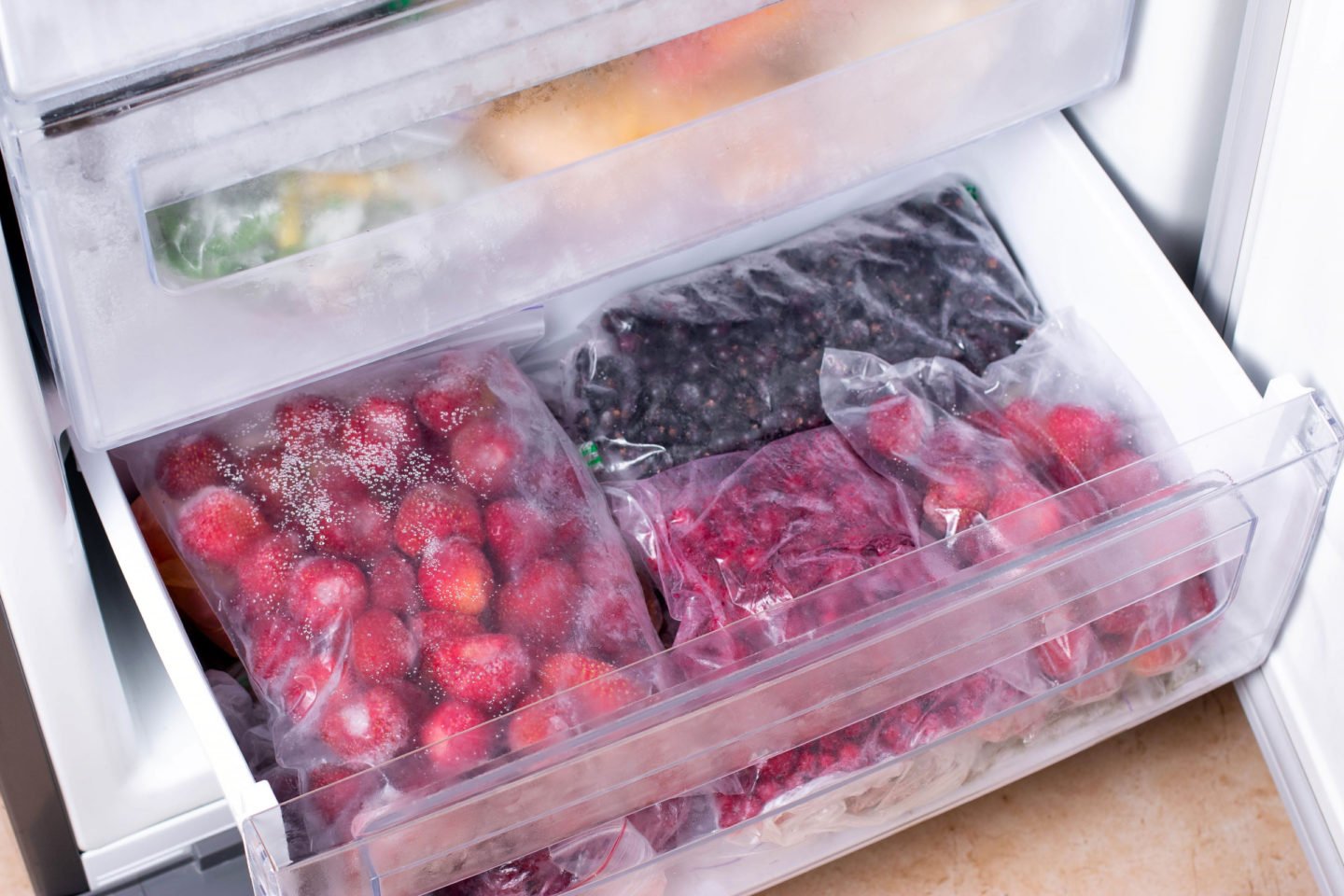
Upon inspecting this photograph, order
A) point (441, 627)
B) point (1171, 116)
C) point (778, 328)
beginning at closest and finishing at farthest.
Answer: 1. point (441, 627)
2. point (1171, 116)
3. point (778, 328)

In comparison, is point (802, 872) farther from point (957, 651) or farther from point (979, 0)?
point (979, 0)

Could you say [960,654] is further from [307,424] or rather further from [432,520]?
[307,424]

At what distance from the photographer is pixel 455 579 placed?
35.7 inches

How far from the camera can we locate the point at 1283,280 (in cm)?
94

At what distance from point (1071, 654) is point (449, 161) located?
1.77 feet

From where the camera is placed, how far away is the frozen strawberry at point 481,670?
87cm

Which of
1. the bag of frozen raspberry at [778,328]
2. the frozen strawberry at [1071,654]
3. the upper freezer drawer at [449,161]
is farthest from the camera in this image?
the bag of frozen raspberry at [778,328]

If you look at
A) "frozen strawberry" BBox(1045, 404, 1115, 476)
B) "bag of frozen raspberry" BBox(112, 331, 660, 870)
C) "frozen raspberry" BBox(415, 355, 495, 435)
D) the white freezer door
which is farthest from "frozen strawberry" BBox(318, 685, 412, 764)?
the white freezer door

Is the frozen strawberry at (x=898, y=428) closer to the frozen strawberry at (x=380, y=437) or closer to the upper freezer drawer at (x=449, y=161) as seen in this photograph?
the upper freezer drawer at (x=449, y=161)

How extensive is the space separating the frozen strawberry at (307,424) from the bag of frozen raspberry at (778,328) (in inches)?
7.6

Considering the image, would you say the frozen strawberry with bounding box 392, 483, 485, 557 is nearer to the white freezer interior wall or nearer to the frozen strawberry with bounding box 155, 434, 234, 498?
the frozen strawberry with bounding box 155, 434, 234, 498

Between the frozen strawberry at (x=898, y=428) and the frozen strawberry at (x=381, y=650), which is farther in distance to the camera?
the frozen strawberry at (x=898, y=428)

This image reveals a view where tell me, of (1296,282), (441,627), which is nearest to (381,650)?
(441,627)

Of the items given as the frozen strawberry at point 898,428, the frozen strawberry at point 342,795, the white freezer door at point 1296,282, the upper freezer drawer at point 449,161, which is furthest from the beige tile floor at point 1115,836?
the upper freezer drawer at point 449,161
